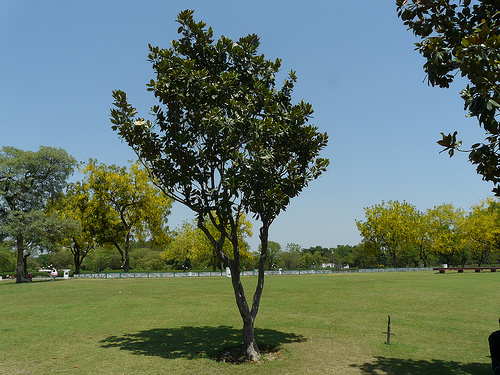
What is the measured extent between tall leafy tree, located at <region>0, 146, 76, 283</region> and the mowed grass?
20.1m

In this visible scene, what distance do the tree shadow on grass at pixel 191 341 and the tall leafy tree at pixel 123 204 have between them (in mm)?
35903

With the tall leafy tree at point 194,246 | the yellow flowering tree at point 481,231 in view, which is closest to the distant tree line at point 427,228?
the yellow flowering tree at point 481,231

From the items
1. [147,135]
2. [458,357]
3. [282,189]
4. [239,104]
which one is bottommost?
[458,357]

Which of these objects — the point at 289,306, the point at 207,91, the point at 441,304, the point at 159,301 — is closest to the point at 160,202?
the point at 159,301

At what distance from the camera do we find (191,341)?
12352 mm

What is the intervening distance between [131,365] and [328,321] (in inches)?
333

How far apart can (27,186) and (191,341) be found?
36135 millimetres

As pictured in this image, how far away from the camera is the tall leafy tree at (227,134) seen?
397 inches

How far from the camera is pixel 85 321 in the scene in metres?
15.6

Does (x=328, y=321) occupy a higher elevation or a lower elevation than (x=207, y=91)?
lower

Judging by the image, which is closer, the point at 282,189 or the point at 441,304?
the point at 282,189

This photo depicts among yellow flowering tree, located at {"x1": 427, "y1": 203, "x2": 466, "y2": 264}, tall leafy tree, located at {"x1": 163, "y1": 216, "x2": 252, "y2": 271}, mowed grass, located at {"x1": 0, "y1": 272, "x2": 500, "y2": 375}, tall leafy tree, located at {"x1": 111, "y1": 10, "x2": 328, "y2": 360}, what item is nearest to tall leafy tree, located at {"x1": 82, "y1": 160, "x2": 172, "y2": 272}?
tall leafy tree, located at {"x1": 163, "y1": 216, "x2": 252, "y2": 271}

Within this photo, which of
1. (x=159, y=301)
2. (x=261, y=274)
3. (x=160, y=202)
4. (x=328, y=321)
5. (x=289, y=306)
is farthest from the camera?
(x=160, y=202)

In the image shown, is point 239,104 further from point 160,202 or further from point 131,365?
point 160,202
